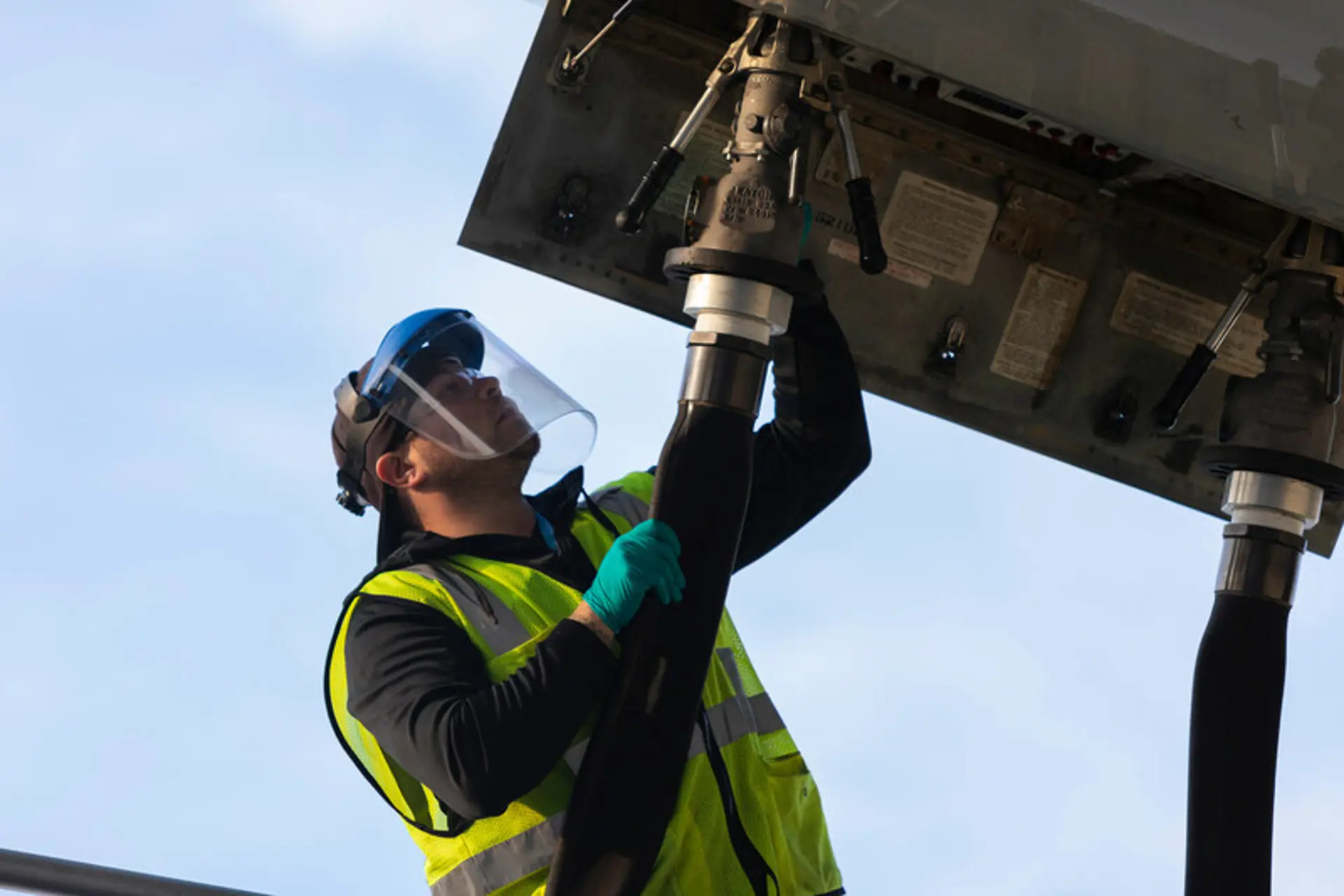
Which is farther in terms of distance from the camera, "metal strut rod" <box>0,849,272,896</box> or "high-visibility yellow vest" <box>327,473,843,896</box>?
"high-visibility yellow vest" <box>327,473,843,896</box>

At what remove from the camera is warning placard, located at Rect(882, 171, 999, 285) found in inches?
169

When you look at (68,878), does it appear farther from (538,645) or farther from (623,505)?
(623,505)

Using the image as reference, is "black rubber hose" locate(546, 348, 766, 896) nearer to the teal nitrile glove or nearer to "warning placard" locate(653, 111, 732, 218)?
the teal nitrile glove

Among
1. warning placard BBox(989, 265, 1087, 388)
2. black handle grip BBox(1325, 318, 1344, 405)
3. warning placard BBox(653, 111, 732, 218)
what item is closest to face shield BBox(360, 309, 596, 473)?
warning placard BBox(653, 111, 732, 218)

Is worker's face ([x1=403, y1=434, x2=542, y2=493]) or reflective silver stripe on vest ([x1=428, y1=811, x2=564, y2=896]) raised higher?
worker's face ([x1=403, y1=434, x2=542, y2=493])

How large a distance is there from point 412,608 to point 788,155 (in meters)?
1.16

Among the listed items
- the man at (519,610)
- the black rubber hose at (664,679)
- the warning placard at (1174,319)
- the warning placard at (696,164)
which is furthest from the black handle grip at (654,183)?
the warning placard at (1174,319)

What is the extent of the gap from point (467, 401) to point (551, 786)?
0.97 meters

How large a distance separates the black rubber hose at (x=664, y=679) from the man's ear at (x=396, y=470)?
721 mm

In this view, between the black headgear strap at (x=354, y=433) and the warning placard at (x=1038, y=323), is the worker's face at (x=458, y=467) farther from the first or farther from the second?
the warning placard at (x=1038, y=323)

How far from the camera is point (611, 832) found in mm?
3316

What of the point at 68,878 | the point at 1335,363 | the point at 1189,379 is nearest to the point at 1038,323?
the point at 1189,379

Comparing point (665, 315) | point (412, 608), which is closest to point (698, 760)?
point (412, 608)

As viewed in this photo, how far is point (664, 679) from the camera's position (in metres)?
3.40
